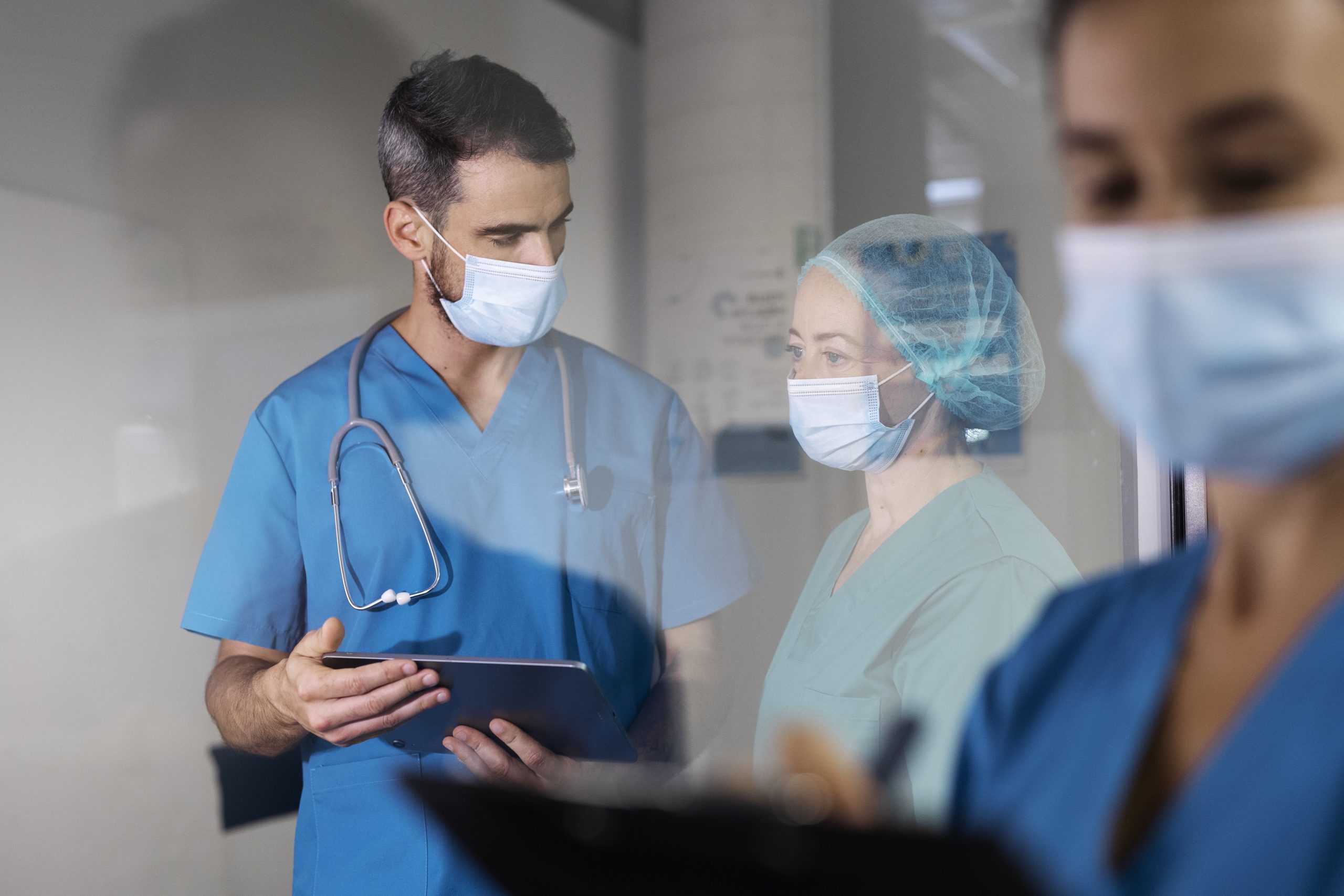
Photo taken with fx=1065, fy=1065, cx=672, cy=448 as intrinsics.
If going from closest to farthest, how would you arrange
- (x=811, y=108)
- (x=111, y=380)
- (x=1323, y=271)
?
(x=1323, y=271) < (x=811, y=108) < (x=111, y=380)

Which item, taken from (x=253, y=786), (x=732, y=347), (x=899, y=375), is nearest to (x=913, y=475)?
(x=899, y=375)

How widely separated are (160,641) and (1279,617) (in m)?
1.60

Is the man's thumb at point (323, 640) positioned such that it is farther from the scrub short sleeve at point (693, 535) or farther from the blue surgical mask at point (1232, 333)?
the blue surgical mask at point (1232, 333)

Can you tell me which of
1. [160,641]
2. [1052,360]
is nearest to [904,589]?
[1052,360]

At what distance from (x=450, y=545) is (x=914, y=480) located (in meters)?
0.68

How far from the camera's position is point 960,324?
1321mm

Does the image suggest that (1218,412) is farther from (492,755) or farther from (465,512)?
(465,512)

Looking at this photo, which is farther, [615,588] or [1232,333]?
[615,588]

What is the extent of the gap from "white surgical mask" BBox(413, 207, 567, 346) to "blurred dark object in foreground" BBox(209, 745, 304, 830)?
0.77 meters

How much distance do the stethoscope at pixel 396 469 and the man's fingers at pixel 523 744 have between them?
267 mm

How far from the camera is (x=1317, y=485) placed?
2.06ft

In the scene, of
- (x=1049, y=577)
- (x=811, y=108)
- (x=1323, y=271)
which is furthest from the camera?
(x=811, y=108)

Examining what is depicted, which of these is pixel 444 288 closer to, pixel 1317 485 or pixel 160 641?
pixel 160 641

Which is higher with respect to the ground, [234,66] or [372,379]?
[234,66]
